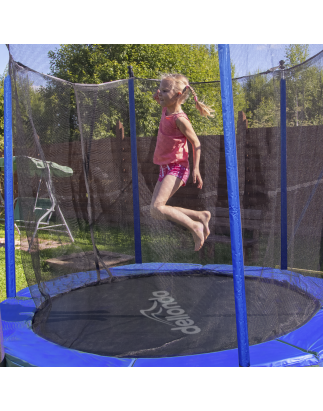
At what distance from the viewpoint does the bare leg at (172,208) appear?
100 inches

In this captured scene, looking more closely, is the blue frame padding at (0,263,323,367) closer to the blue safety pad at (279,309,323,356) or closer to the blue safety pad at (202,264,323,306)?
the blue safety pad at (279,309,323,356)

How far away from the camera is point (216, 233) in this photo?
3.02 m

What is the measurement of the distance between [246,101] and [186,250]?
1.36 metres

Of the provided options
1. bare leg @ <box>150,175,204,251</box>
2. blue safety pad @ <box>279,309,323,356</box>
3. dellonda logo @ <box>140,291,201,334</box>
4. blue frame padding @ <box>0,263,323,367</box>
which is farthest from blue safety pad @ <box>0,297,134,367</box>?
→ bare leg @ <box>150,175,204,251</box>

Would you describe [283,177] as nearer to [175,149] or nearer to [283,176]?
[283,176]

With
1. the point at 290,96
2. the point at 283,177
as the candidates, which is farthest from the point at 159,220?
the point at 290,96

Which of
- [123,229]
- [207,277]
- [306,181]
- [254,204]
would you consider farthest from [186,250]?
[306,181]

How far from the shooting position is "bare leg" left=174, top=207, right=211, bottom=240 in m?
2.65

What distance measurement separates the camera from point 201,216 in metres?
2.76

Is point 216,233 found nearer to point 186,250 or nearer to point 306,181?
point 186,250

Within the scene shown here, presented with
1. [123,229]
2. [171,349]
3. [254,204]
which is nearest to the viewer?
[171,349]

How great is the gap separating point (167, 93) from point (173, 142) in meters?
0.33

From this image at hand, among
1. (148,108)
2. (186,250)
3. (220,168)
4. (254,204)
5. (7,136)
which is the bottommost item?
(186,250)

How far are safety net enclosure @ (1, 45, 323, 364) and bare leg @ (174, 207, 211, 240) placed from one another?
11cm
